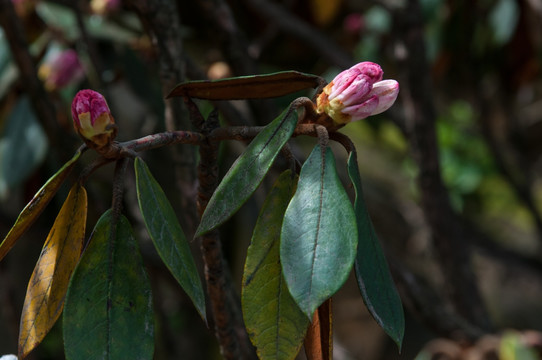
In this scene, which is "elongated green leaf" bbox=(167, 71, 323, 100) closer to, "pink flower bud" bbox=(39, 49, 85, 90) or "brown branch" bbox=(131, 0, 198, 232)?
"brown branch" bbox=(131, 0, 198, 232)

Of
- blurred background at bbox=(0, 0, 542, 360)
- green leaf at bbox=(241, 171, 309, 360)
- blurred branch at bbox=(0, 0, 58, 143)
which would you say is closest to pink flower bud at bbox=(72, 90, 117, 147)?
green leaf at bbox=(241, 171, 309, 360)

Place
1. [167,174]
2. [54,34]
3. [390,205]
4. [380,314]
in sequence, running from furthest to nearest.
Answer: [390,205]
[167,174]
[54,34]
[380,314]

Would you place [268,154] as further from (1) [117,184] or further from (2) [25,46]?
(2) [25,46]

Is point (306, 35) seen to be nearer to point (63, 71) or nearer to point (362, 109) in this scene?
point (63, 71)

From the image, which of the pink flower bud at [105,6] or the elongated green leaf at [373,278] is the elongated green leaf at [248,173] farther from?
the pink flower bud at [105,6]

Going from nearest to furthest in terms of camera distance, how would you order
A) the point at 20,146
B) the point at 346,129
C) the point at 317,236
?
the point at 317,236 < the point at 20,146 < the point at 346,129

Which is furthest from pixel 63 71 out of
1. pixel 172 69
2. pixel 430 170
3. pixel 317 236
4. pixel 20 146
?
pixel 317 236

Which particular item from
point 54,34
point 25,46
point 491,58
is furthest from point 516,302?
point 25,46
